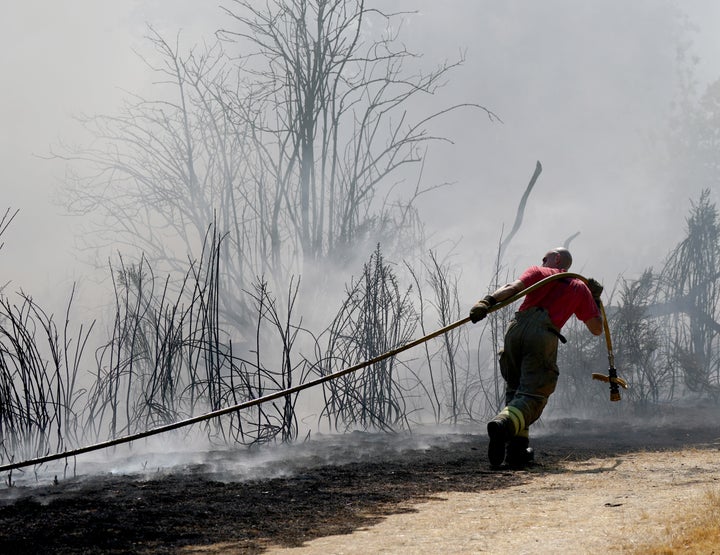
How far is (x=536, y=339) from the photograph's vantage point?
6672 millimetres

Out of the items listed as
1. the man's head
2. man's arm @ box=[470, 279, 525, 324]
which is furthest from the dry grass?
the man's head

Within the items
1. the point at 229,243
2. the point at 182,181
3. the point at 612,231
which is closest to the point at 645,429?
the point at 229,243

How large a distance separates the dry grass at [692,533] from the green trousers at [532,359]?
7.45ft

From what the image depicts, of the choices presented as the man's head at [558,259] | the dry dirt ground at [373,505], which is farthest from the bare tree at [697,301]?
the man's head at [558,259]

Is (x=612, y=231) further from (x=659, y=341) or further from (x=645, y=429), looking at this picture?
(x=645, y=429)

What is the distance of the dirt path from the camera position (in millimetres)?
3781

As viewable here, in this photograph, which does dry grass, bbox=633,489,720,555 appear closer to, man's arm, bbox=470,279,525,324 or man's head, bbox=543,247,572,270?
man's arm, bbox=470,279,525,324

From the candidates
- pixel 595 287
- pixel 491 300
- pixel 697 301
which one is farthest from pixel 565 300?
pixel 697 301

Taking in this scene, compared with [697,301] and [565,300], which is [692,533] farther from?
[697,301]

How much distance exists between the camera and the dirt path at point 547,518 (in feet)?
12.4

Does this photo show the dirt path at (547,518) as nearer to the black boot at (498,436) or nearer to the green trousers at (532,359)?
the black boot at (498,436)

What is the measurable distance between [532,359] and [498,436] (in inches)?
30.7

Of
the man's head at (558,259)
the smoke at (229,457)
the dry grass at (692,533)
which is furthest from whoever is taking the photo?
the man's head at (558,259)

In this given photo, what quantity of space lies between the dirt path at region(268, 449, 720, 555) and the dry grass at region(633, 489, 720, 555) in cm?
6
